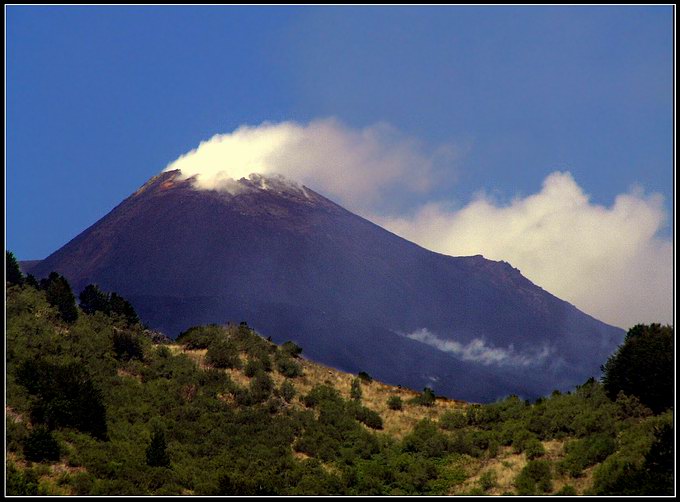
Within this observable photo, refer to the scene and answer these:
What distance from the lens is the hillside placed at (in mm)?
33688

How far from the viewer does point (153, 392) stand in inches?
1806

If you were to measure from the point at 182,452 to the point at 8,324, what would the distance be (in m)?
17.8

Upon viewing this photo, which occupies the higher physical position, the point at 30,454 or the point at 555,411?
the point at 555,411

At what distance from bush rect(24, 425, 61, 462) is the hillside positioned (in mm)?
47

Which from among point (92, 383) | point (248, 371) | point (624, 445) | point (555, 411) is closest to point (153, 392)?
point (92, 383)

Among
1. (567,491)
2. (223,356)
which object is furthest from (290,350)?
(567,491)

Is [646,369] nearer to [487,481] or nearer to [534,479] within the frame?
[534,479]

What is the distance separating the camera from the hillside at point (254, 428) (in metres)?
33.7

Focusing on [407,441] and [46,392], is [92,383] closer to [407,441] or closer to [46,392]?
[46,392]

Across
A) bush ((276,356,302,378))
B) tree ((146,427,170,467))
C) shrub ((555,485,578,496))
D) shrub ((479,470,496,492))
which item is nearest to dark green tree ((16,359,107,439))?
tree ((146,427,170,467))

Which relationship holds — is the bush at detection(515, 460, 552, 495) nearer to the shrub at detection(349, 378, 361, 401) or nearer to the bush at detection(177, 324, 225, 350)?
the shrub at detection(349, 378, 361, 401)

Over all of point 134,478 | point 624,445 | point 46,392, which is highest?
point 624,445

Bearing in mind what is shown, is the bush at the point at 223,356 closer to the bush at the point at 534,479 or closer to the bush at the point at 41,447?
the bush at the point at 41,447

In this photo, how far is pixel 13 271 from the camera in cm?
5856
